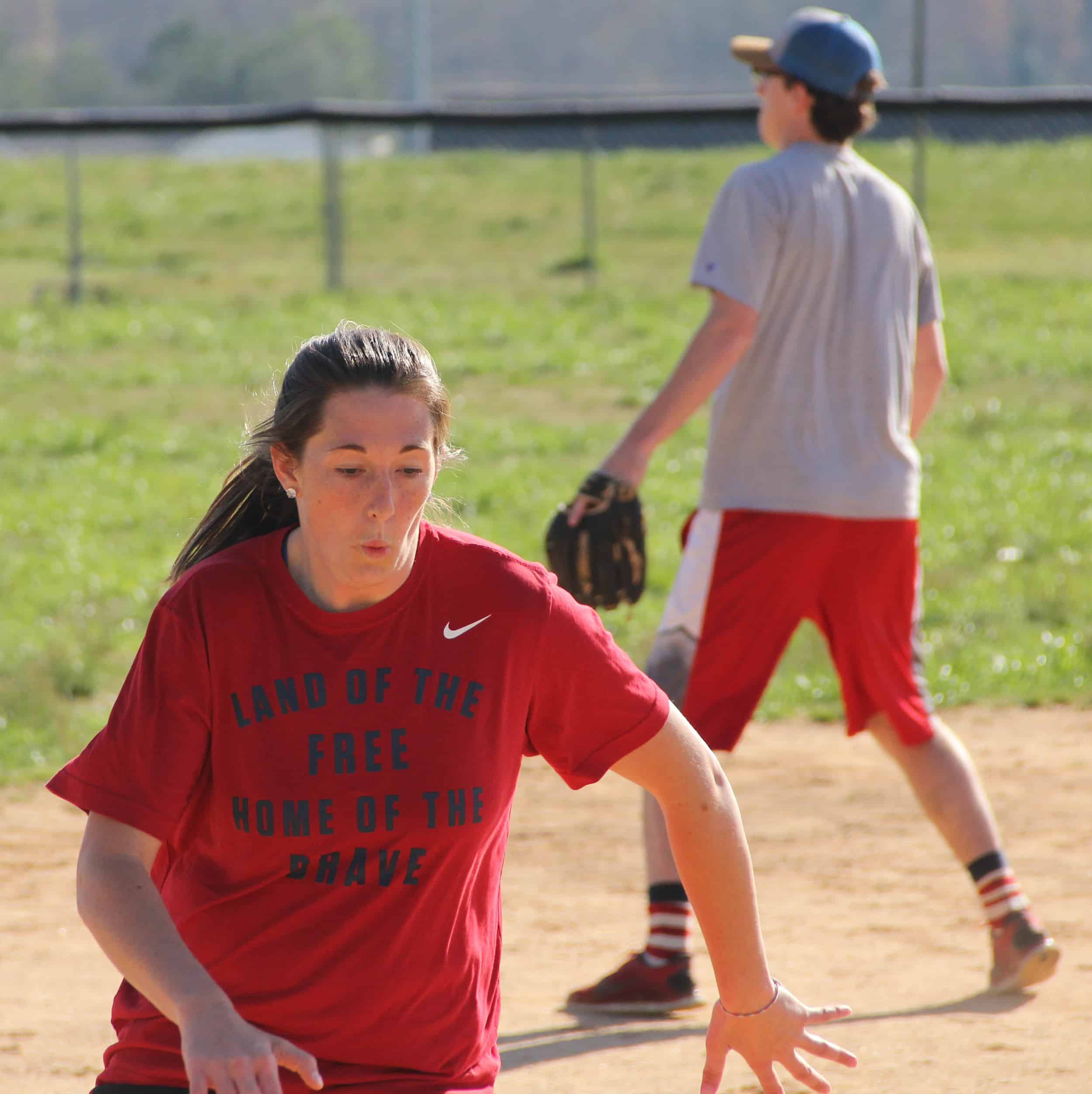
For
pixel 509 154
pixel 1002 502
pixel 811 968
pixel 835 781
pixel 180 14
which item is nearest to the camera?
pixel 811 968

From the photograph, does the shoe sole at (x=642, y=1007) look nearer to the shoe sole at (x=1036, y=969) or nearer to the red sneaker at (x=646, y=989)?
the red sneaker at (x=646, y=989)

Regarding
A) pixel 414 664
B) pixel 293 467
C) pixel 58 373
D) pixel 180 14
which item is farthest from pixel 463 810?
→ pixel 180 14

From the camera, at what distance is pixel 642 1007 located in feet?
13.0

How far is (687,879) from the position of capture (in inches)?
97.5

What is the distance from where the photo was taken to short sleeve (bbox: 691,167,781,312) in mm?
3982

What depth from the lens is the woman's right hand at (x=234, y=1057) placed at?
200 centimetres

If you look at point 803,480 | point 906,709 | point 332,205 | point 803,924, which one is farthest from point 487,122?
point 906,709

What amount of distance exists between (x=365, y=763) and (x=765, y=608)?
6.03 ft

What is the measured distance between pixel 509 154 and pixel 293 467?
29.3 meters

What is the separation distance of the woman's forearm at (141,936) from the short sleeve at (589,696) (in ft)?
1.92

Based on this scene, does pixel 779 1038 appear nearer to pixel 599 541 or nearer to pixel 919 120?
pixel 599 541

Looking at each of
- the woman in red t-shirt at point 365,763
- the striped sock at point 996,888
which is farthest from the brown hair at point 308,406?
the striped sock at point 996,888

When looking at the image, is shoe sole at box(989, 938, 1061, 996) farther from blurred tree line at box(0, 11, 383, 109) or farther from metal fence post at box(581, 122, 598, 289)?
blurred tree line at box(0, 11, 383, 109)

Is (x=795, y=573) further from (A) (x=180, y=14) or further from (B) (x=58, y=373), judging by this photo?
(A) (x=180, y=14)
